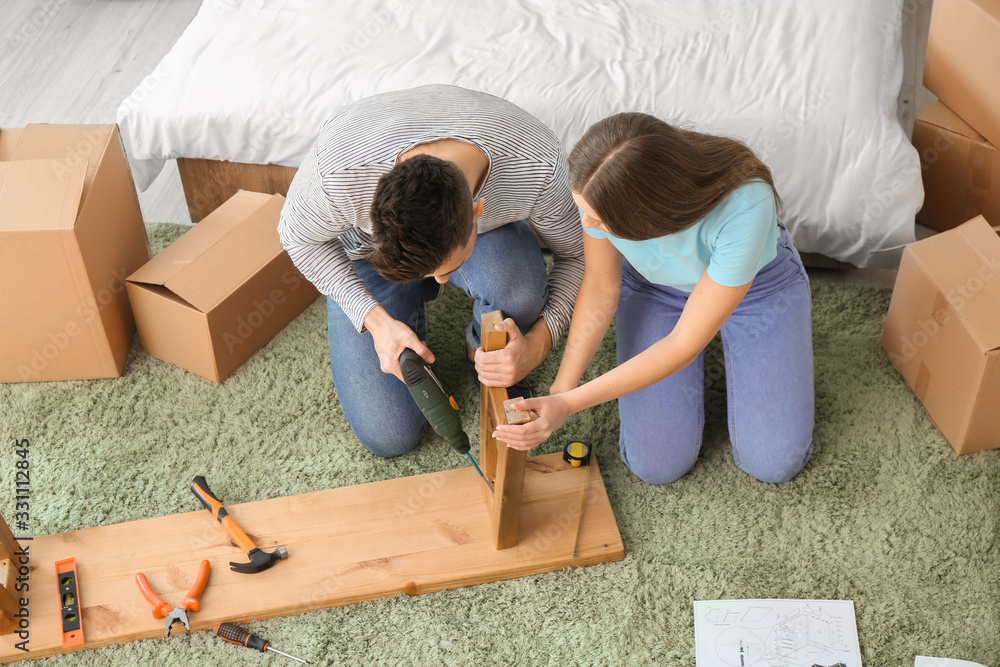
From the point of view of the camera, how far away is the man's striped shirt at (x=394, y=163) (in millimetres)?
1391

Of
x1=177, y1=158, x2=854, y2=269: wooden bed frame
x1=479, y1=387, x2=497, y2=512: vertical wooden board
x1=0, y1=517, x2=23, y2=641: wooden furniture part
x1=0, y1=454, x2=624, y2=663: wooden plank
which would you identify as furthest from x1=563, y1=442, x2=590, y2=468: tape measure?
x1=0, y1=517, x2=23, y2=641: wooden furniture part

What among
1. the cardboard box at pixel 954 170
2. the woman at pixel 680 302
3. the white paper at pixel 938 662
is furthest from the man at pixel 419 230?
the cardboard box at pixel 954 170

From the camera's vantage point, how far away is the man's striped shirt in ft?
4.56

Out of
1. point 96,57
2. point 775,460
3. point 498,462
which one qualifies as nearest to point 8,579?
point 498,462

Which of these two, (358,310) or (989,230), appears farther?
(989,230)

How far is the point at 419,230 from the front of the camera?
45.5 inches

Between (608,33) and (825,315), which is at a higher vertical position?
(608,33)

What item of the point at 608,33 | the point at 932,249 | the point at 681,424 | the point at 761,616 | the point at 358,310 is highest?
the point at 608,33

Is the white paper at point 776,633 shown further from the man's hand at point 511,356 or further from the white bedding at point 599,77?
the white bedding at point 599,77

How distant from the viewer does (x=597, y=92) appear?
2.02m

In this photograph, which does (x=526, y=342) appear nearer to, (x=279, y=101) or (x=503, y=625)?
(x=503, y=625)

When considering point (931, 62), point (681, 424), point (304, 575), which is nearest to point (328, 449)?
point (304, 575)

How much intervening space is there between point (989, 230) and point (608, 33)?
3.41 feet

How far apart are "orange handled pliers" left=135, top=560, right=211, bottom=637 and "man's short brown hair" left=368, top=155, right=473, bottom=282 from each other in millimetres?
759
